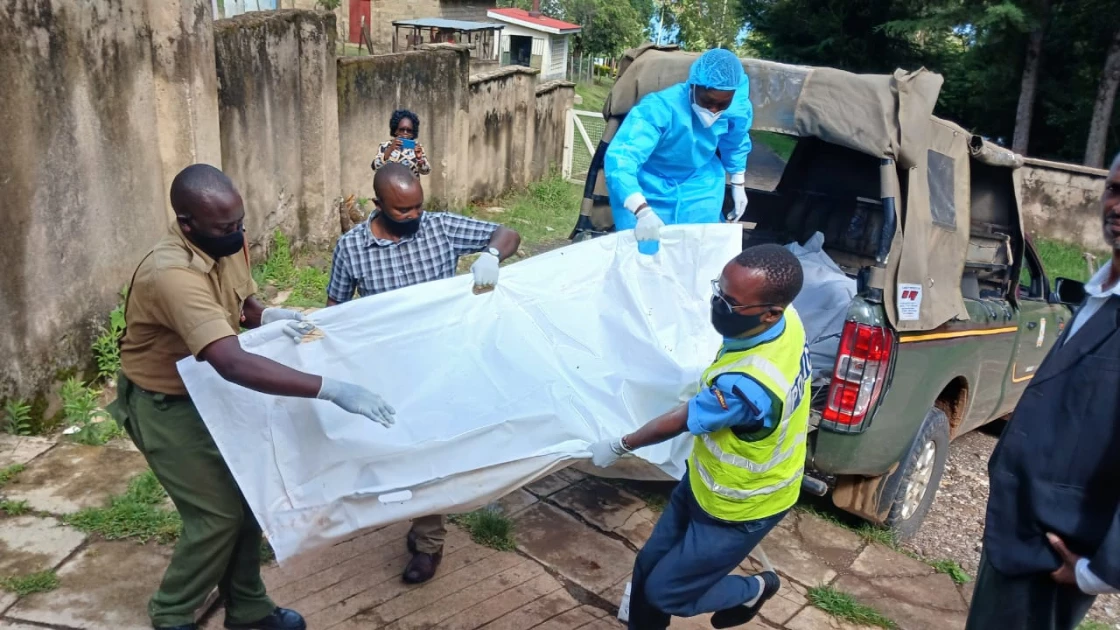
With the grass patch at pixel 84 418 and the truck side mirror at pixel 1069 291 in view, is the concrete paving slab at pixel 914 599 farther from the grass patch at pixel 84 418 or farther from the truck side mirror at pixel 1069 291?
the grass patch at pixel 84 418

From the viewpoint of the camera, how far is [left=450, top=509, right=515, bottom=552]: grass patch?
390 centimetres

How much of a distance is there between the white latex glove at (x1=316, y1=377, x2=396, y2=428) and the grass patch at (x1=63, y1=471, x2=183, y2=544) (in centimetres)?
169

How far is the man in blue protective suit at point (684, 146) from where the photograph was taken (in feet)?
13.9

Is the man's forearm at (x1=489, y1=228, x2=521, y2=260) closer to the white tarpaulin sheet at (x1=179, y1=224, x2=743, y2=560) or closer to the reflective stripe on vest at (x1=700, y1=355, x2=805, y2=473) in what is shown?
the white tarpaulin sheet at (x1=179, y1=224, x2=743, y2=560)

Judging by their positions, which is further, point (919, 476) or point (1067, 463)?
point (919, 476)

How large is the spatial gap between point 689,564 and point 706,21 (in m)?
50.9

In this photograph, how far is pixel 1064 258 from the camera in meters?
11.5

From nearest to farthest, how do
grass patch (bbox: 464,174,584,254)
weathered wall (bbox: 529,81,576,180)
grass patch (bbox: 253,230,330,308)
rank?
grass patch (bbox: 253,230,330,308), grass patch (bbox: 464,174,584,254), weathered wall (bbox: 529,81,576,180)

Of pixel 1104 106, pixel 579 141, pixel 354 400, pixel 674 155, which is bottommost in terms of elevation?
pixel 579 141

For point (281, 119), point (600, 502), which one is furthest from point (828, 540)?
point (281, 119)

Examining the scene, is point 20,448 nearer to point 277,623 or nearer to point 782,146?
point 277,623

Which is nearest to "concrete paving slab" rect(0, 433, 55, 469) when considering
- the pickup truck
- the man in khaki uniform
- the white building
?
the man in khaki uniform

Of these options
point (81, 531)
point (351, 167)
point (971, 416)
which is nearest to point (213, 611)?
point (81, 531)

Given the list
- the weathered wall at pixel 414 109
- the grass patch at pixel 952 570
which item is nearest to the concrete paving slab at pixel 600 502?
the grass patch at pixel 952 570
